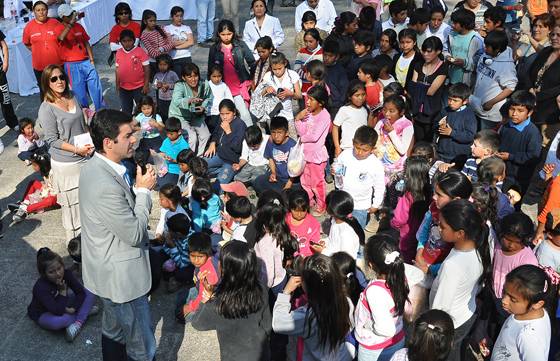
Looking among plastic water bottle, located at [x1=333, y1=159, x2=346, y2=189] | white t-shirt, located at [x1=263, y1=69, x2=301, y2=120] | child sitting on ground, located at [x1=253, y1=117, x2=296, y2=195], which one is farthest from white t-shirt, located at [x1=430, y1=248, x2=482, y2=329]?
white t-shirt, located at [x1=263, y1=69, x2=301, y2=120]

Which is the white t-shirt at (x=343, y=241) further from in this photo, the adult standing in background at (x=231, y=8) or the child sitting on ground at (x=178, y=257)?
the adult standing in background at (x=231, y=8)

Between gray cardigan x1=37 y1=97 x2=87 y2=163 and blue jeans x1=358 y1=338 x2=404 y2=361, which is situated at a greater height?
gray cardigan x1=37 y1=97 x2=87 y2=163

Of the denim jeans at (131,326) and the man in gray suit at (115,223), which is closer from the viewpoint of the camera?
the man in gray suit at (115,223)

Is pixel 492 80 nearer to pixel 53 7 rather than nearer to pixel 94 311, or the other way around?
pixel 94 311

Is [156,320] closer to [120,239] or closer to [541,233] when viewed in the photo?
[120,239]

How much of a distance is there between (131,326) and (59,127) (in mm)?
2320

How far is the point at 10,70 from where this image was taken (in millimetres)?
9664

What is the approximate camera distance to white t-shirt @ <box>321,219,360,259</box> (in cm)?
458

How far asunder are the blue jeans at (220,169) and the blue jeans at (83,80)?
2024 millimetres

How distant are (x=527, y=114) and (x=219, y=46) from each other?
405 centimetres

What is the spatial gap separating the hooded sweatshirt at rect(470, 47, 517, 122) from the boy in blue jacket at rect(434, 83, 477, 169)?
78 cm

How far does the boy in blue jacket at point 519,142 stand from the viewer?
529cm

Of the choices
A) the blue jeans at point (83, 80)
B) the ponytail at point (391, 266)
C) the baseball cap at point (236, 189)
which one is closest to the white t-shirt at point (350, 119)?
the baseball cap at point (236, 189)

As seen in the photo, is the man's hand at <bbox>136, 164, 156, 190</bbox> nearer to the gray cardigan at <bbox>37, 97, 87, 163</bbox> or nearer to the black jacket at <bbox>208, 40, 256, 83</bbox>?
the gray cardigan at <bbox>37, 97, 87, 163</bbox>
